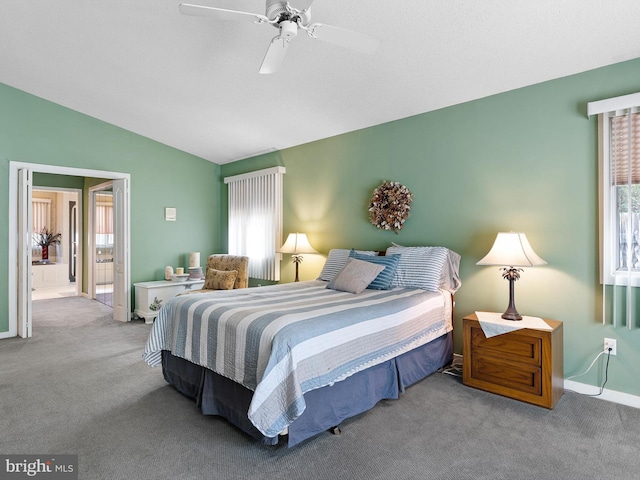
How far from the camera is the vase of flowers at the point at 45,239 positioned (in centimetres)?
868

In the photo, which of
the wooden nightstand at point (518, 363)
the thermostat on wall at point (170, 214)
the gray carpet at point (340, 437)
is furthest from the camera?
the thermostat on wall at point (170, 214)

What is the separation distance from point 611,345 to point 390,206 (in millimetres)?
2194

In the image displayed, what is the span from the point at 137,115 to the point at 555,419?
5.45m

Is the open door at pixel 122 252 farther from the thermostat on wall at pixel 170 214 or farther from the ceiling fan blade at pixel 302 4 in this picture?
the ceiling fan blade at pixel 302 4

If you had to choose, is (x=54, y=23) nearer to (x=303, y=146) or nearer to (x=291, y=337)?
(x=303, y=146)

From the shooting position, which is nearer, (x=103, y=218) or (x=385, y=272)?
(x=385, y=272)

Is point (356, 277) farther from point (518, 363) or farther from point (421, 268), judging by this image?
point (518, 363)

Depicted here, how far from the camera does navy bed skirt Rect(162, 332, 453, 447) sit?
2.11 metres

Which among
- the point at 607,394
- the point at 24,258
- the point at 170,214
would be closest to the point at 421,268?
the point at 607,394

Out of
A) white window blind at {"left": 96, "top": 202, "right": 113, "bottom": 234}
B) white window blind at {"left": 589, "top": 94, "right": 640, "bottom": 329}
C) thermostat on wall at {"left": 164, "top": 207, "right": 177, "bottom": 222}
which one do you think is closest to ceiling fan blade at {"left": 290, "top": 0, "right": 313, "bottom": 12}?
white window blind at {"left": 589, "top": 94, "right": 640, "bottom": 329}

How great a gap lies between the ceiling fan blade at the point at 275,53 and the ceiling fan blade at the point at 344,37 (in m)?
0.18

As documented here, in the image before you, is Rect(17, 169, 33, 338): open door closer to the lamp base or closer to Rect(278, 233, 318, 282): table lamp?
Rect(278, 233, 318, 282): table lamp

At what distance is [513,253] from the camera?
282 centimetres

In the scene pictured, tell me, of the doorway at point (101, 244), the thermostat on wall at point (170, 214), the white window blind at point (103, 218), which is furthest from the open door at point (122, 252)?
the white window blind at point (103, 218)
